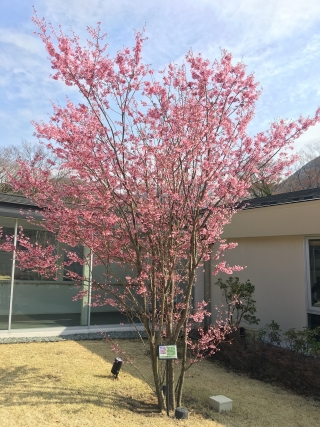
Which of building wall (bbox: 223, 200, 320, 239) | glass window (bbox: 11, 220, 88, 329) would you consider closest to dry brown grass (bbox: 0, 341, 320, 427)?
glass window (bbox: 11, 220, 88, 329)

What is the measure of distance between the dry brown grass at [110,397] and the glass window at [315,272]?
183 centimetres

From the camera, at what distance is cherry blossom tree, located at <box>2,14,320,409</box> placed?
3.96m

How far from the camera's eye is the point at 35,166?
15.3 feet

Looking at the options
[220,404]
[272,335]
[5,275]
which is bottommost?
[220,404]

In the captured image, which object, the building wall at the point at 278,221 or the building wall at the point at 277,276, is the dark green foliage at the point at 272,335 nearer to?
the building wall at the point at 277,276

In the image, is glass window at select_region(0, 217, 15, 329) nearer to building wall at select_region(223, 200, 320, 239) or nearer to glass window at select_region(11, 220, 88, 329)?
glass window at select_region(11, 220, 88, 329)

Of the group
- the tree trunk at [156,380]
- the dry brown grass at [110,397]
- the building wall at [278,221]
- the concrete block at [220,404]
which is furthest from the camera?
the building wall at [278,221]

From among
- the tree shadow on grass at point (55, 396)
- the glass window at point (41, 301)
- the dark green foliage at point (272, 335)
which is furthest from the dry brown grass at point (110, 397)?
the glass window at point (41, 301)

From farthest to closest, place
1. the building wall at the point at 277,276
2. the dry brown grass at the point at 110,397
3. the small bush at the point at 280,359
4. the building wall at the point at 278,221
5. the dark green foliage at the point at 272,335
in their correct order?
the building wall at the point at 277,276, the dark green foliage at the point at 272,335, the building wall at the point at 278,221, the small bush at the point at 280,359, the dry brown grass at the point at 110,397

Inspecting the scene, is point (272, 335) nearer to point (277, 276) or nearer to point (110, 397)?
point (277, 276)

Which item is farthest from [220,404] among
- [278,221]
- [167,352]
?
[278,221]

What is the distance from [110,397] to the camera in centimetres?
438

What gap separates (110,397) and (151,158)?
2.88 m

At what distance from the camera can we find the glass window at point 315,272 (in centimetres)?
629
